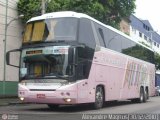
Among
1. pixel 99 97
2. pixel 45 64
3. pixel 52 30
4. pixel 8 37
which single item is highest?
pixel 8 37

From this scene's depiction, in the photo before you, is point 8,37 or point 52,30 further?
point 8,37

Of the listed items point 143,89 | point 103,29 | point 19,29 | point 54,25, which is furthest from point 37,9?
point 54,25

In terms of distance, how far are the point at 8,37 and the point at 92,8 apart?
6.74 meters

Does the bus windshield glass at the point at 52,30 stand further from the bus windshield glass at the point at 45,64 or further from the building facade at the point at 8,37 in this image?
the building facade at the point at 8,37

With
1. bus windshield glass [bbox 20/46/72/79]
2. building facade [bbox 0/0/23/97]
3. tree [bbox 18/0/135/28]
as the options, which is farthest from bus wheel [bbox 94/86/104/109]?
building facade [bbox 0/0/23/97]

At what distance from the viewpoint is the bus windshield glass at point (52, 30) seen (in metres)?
17.8

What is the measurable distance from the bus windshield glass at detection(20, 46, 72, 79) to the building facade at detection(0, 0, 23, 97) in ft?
43.1

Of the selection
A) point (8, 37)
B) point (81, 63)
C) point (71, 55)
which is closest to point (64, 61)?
point (71, 55)

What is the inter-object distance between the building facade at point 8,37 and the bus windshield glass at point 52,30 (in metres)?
12.5

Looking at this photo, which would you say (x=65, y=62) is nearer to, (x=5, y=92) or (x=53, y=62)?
(x=53, y=62)

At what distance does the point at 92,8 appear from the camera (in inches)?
1247

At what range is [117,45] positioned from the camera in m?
22.7

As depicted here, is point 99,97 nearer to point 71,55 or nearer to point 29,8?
point 71,55

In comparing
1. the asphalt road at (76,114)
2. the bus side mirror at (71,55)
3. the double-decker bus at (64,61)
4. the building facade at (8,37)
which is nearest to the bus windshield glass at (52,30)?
the double-decker bus at (64,61)
